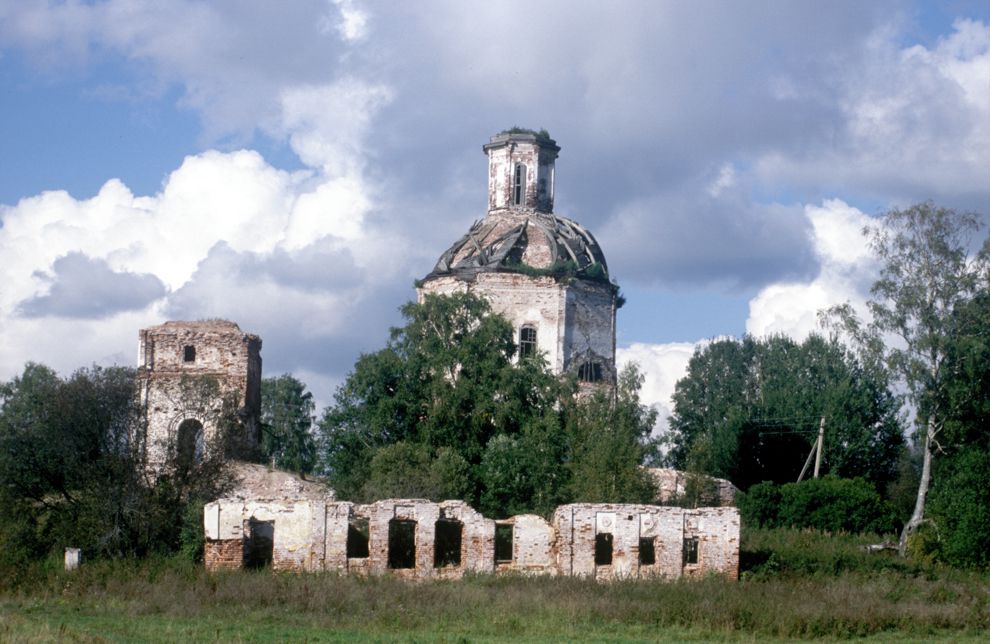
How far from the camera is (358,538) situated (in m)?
25.3

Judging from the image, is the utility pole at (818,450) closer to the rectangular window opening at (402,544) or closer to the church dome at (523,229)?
the church dome at (523,229)

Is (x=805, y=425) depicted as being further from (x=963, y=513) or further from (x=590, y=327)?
(x=963, y=513)

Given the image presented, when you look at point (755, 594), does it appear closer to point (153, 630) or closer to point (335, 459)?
point (153, 630)

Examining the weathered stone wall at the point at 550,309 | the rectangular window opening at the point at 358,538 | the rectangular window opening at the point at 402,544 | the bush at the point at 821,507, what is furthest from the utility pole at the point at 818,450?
the rectangular window opening at the point at 358,538

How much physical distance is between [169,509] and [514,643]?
11.6 meters

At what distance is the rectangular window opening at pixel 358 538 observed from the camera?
984 inches

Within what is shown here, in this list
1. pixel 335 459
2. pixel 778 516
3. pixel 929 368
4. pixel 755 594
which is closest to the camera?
pixel 755 594

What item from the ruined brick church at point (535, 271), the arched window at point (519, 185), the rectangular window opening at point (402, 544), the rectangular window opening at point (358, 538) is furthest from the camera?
the arched window at point (519, 185)

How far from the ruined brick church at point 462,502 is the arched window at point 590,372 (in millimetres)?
40

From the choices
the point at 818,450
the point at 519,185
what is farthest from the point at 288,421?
the point at 818,450

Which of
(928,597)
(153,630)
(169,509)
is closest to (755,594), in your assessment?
(928,597)

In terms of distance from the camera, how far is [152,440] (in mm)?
A: 28844

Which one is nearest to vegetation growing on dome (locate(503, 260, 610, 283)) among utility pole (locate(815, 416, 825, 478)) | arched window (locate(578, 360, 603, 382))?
arched window (locate(578, 360, 603, 382))

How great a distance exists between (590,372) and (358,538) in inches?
448
